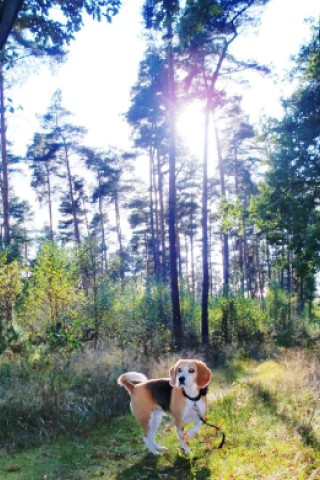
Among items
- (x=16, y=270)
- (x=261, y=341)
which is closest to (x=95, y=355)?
(x=16, y=270)

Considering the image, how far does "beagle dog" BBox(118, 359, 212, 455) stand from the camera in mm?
5406

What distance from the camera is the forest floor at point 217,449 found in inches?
199

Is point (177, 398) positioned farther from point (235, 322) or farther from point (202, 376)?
point (235, 322)

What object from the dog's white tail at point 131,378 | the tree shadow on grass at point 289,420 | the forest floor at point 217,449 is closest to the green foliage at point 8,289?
the forest floor at point 217,449

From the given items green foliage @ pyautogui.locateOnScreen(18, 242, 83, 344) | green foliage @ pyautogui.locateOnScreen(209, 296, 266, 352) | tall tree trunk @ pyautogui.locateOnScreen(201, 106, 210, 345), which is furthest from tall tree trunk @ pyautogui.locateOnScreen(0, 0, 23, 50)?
green foliage @ pyautogui.locateOnScreen(209, 296, 266, 352)

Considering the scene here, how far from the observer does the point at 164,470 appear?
17.8 ft

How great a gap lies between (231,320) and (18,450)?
14.4 metres

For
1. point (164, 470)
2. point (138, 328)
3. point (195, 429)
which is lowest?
point (138, 328)

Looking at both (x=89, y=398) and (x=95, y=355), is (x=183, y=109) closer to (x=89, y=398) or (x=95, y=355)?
(x=95, y=355)

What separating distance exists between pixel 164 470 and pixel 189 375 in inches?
48.8

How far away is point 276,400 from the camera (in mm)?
7785

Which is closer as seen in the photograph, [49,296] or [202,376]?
[202,376]

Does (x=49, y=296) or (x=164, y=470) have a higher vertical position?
(x=49, y=296)

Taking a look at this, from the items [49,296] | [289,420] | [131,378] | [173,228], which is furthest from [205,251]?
[131,378]
